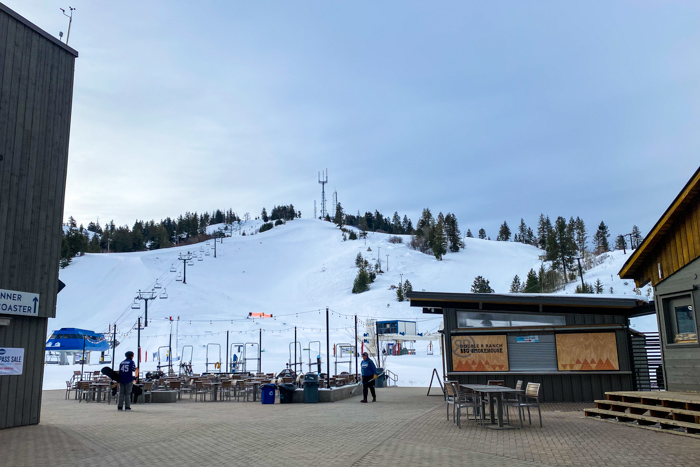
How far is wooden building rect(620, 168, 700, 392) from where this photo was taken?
34.2 feet

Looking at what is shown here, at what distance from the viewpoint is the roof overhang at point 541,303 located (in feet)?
45.6

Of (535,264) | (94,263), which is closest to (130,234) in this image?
(94,263)

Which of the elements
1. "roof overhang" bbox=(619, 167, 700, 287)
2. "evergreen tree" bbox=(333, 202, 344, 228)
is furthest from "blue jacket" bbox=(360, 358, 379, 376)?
"evergreen tree" bbox=(333, 202, 344, 228)

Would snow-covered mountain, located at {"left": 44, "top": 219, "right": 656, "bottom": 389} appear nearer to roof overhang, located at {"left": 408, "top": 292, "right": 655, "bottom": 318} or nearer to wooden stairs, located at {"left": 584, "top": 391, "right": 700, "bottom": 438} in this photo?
roof overhang, located at {"left": 408, "top": 292, "right": 655, "bottom": 318}

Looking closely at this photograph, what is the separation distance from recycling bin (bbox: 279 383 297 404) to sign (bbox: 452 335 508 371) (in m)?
4.95

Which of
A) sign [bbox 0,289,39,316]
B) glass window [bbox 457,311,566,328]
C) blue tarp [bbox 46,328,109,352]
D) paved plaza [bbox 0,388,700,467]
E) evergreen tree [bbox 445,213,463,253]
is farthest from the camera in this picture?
evergreen tree [bbox 445,213,463,253]

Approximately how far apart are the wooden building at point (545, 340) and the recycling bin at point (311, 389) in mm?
4035

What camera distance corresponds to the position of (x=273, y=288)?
7975cm

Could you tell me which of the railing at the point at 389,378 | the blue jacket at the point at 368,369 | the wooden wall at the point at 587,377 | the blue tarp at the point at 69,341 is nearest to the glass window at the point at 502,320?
the wooden wall at the point at 587,377

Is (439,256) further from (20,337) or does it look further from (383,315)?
(20,337)

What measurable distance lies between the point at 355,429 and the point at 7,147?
8514mm

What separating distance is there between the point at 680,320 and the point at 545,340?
4.24 m

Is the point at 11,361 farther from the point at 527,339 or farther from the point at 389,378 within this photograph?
the point at 389,378

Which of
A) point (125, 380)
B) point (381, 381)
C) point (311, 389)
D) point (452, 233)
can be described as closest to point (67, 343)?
point (381, 381)
